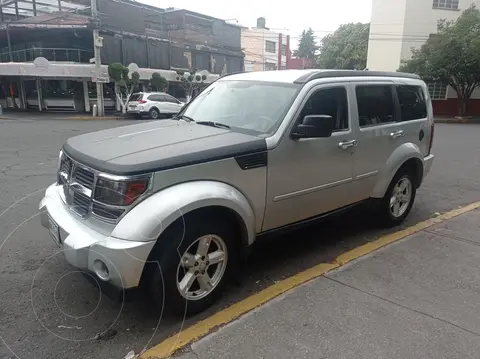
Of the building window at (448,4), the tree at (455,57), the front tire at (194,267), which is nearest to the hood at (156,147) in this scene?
the front tire at (194,267)

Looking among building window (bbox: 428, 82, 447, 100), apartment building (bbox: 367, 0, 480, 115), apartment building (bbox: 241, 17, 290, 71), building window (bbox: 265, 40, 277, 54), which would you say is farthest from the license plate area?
building window (bbox: 265, 40, 277, 54)

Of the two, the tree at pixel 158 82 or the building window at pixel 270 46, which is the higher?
the building window at pixel 270 46

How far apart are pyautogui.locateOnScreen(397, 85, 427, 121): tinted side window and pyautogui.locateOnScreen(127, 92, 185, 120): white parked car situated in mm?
20559

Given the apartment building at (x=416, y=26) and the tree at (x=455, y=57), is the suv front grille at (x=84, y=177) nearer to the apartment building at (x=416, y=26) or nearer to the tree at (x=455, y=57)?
the tree at (x=455, y=57)

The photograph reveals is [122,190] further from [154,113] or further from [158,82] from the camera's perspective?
[158,82]

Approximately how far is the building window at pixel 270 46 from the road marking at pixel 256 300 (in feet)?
204

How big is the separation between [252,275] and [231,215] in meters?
0.88

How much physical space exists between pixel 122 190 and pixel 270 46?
65402mm

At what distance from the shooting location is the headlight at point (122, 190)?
2.74 meters

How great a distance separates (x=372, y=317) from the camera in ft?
10.0

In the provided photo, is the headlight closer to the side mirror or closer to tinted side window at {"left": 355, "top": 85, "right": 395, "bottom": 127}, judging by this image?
the side mirror

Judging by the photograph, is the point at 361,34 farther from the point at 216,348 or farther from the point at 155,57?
the point at 216,348

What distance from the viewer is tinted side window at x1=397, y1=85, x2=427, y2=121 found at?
4.95 meters

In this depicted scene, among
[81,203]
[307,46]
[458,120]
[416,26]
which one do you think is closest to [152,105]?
[458,120]
